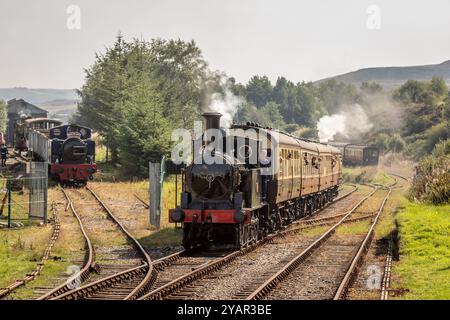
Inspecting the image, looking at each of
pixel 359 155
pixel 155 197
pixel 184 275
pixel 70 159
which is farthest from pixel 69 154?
pixel 359 155

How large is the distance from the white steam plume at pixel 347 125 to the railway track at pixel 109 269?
222 ft

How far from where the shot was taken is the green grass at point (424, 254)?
13.8 meters

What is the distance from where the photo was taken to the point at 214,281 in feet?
49.2

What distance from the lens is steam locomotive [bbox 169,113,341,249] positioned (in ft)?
62.5

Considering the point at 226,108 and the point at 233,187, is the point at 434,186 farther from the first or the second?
the point at 226,108

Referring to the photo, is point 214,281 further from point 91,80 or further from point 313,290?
point 91,80

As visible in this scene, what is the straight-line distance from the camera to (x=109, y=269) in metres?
16.5

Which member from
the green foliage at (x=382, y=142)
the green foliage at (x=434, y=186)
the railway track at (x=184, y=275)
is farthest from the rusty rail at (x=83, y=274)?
the green foliage at (x=382, y=142)

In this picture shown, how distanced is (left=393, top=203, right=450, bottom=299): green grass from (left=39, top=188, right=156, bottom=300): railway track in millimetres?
5343

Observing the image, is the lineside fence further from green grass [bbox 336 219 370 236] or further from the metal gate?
green grass [bbox 336 219 370 236]

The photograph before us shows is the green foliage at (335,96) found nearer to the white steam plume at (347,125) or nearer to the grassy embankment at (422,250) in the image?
the white steam plume at (347,125)

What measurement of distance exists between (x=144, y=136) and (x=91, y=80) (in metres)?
28.8
